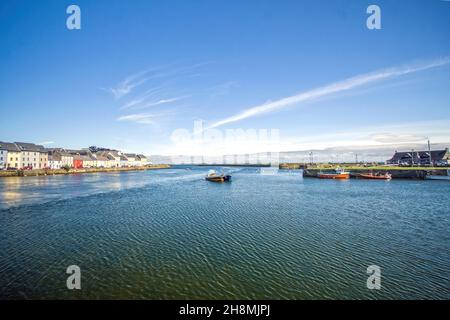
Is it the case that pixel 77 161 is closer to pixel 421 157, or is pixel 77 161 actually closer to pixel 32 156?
pixel 32 156

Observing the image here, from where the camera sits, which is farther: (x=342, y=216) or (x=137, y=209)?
(x=137, y=209)

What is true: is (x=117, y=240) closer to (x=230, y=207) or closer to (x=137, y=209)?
(x=137, y=209)

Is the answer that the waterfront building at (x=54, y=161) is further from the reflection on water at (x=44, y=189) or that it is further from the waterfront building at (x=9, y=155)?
the reflection on water at (x=44, y=189)

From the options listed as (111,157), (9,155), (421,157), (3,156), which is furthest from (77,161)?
(421,157)

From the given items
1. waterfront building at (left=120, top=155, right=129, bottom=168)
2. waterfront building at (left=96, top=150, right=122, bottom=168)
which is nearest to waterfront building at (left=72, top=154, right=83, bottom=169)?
waterfront building at (left=96, top=150, right=122, bottom=168)

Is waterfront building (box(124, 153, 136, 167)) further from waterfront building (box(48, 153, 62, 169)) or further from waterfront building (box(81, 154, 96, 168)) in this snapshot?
waterfront building (box(48, 153, 62, 169))

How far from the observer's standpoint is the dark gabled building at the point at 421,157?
99062mm

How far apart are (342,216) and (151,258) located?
58.7 feet

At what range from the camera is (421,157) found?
10812cm

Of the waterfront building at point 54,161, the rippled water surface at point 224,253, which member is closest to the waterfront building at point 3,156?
the waterfront building at point 54,161

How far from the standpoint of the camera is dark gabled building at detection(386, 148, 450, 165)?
325 feet
